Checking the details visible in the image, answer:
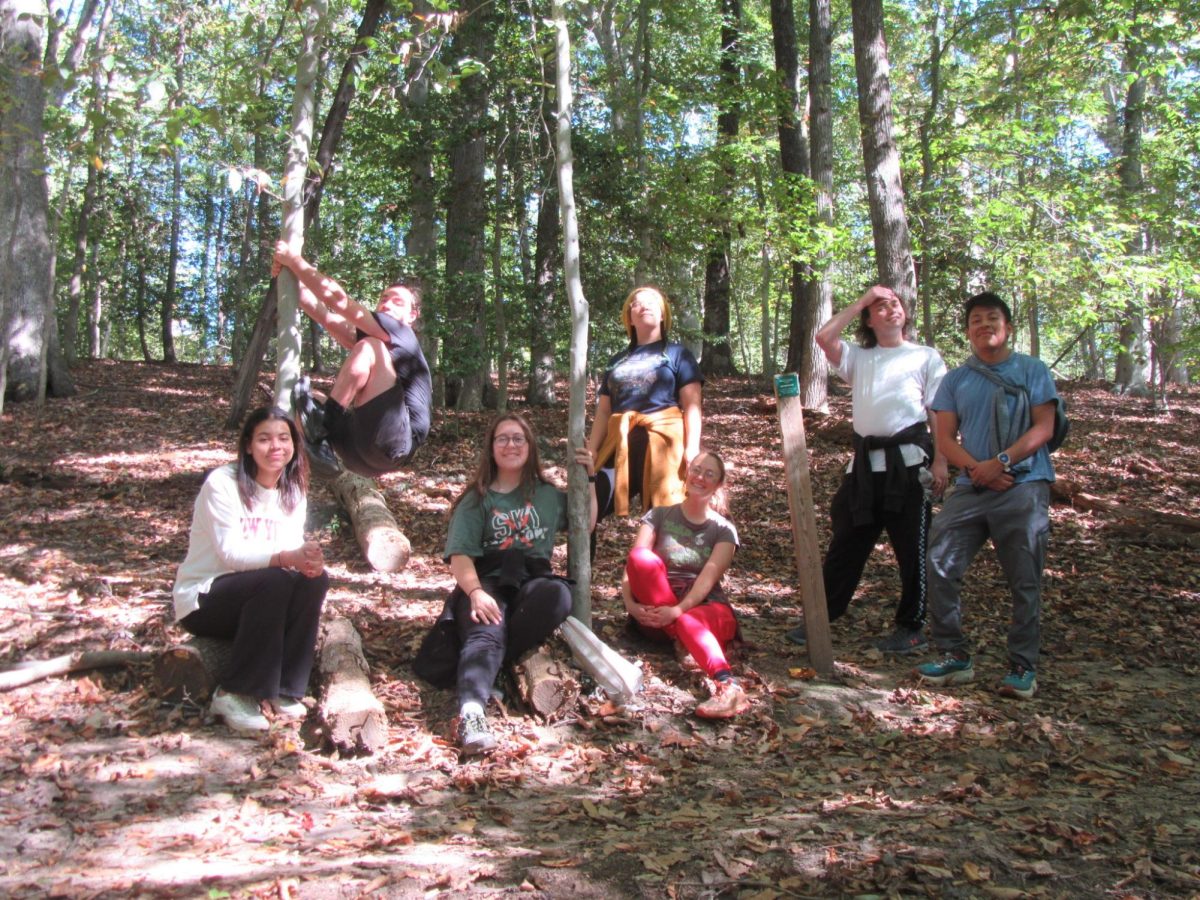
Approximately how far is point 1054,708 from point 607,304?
272 inches

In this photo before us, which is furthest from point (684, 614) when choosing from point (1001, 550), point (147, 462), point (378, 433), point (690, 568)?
point (147, 462)

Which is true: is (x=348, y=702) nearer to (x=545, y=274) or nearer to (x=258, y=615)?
(x=258, y=615)

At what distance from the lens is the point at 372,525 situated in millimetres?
→ 6238

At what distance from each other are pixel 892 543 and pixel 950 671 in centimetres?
82

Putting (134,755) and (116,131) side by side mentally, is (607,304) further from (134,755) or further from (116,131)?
(134,755)

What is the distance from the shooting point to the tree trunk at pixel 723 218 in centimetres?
1091

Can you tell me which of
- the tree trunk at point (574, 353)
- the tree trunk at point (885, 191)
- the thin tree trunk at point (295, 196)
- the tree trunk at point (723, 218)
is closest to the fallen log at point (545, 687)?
the tree trunk at point (574, 353)

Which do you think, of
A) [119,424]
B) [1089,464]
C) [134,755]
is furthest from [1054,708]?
[119,424]

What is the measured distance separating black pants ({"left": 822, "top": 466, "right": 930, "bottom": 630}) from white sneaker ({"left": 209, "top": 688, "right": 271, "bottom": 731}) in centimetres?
320

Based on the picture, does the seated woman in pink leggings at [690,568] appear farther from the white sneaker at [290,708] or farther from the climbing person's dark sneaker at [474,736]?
the white sneaker at [290,708]

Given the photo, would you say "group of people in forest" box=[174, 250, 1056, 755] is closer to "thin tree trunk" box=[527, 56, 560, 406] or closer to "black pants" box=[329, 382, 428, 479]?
"black pants" box=[329, 382, 428, 479]

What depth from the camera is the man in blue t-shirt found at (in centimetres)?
443

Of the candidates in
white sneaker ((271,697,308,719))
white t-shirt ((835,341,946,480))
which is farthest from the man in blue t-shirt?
white sneaker ((271,697,308,719))

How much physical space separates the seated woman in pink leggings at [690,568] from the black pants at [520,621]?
1.65 ft
